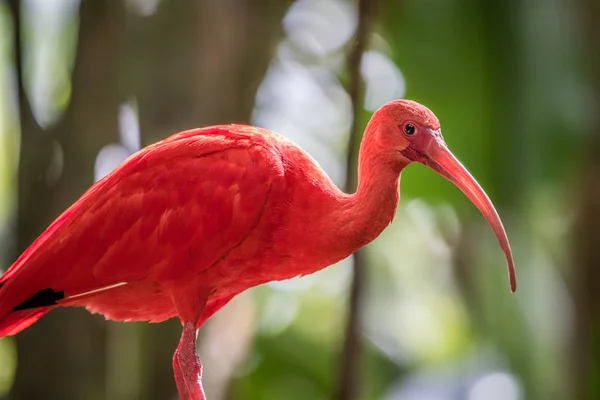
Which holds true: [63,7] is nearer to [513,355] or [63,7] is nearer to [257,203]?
[257,203]

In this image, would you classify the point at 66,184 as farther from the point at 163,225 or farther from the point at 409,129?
the point at 409,129

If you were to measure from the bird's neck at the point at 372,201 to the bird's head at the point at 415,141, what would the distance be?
0.12ft

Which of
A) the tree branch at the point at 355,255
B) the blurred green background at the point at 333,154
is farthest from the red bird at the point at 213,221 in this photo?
the blurred green background at the point at 333,154

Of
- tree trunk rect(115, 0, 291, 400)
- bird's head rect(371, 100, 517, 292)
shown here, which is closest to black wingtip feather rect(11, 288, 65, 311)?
bird's head rect(371, 100, 517, 292)

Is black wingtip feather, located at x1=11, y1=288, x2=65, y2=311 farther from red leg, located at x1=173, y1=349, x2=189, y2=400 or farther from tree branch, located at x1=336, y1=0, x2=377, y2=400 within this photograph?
tree branch, located at x1=336, y1=0, x2=377, y2=400

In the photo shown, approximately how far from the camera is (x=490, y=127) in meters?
7.86

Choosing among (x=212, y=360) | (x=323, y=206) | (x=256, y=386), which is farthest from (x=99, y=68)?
(x=256, y=386)

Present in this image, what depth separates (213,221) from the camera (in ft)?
11.3

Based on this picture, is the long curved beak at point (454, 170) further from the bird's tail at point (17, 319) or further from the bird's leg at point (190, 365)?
the bird's tail at point (17, 319)

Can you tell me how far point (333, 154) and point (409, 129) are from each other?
8.63 m

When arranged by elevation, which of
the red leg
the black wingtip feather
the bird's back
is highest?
the bird's back

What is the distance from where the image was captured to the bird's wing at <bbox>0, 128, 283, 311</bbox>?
3424mm

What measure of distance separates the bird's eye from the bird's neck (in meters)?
0.10

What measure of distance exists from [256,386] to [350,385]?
485 cm
